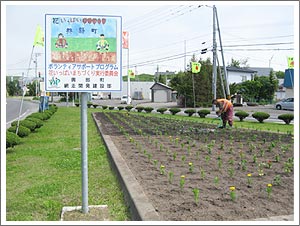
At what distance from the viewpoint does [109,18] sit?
14.1ft

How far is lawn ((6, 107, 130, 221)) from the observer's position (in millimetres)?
4547

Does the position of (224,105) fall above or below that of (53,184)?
above

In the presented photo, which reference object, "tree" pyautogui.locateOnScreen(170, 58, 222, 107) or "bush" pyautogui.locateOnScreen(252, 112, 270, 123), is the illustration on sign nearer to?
"bush" pyautogui.locateOnScreen(252, 112, 270, 123)

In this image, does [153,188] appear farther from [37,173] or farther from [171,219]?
[37,173]

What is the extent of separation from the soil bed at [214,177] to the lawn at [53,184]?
18.7 inches

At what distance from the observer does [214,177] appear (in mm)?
5418

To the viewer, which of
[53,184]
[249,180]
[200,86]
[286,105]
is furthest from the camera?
[200,86]

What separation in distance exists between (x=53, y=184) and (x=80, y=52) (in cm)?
271

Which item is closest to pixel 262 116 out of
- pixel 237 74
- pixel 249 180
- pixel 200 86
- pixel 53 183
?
pixel 249 180

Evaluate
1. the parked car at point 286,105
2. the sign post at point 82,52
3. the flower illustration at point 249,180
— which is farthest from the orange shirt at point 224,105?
the parked car at point 286,105

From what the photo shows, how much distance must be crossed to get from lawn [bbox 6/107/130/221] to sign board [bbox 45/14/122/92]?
5.27 feet

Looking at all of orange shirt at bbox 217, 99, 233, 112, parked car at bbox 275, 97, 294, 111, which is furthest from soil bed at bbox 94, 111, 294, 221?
parked car at bbox 275, 97, 294, 111

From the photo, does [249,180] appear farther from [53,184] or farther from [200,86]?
[200,86]

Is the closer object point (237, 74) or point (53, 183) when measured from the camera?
point (53, 183)
